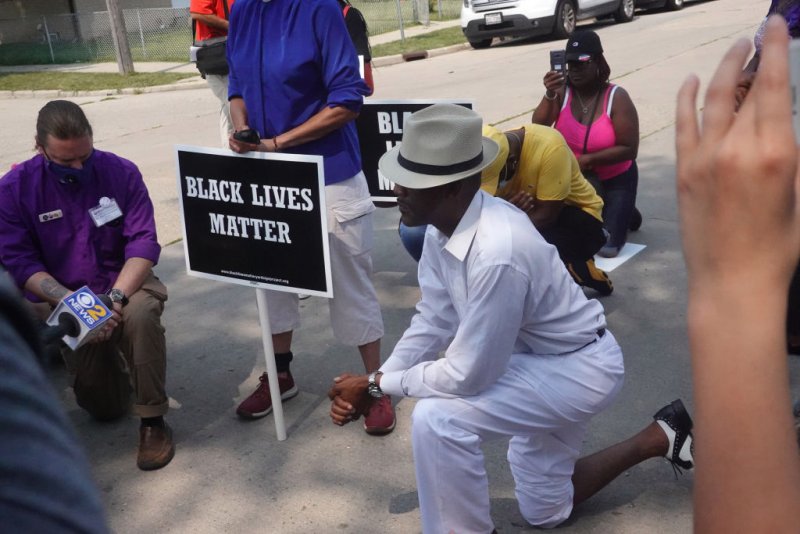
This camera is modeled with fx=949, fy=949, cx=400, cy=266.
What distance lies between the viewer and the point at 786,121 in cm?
76

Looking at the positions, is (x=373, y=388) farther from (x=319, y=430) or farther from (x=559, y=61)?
(x=559, y=61)

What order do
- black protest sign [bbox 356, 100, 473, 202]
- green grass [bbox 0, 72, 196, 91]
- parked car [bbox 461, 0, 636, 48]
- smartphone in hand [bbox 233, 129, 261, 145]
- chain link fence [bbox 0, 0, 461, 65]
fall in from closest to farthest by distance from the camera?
1. smartphone in hand [bbox 233, 129, 261, 145]
2. black protest sign [bbox 356, 100, 473, 202]
3. green grass [bbox 0, 72, 196, 91]
4. parked car [bbox 461, 0, 636, 48]
5. chain link fence [bbox 0, 0, 461, 65]

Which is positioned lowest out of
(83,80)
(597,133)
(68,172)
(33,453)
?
(83,80)

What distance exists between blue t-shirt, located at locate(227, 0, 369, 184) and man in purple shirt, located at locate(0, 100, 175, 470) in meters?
0.72

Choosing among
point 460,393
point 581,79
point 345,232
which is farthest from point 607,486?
point 581,79

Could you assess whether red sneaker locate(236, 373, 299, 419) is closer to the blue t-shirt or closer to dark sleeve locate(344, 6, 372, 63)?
the blue t-shirt

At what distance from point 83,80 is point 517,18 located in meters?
8.04

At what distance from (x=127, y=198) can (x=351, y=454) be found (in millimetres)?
1522

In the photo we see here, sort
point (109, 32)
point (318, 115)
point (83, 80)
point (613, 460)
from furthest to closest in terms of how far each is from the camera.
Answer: point (109, 32), point (83, 80), point (318, 115), point (613, 460)

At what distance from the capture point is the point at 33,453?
2.26ft

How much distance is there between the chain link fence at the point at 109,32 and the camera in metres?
21.4

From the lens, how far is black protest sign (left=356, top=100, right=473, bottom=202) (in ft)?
17.9

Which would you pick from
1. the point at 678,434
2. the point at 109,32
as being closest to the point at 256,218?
the point at 678,434

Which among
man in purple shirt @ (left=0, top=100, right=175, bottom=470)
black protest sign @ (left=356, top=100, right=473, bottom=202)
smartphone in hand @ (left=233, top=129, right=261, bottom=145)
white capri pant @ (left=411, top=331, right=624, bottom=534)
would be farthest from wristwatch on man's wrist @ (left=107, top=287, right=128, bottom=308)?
black protest sign @ (left=356, top=100, right=473, bottom=202)
